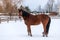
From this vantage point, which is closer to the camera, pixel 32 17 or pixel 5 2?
pixel 32 17

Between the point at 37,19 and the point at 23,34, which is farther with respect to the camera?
the point at 23,34

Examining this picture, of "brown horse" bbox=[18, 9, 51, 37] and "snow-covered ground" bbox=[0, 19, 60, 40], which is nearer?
"snow-covered ground" bbox=[0, 19, 60, 40]

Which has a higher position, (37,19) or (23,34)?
(37,19)

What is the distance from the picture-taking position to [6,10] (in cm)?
1338

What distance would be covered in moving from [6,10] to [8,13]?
1.08ft

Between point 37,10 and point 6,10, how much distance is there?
2683 millimetres

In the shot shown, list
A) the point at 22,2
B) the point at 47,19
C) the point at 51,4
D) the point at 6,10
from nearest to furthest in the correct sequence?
the point at 47,19, the point at 6,10, the point at 22,2, the point at 51,4

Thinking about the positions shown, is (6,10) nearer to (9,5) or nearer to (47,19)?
(9,5)

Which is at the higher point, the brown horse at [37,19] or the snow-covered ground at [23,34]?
the brown horse at [37,19]

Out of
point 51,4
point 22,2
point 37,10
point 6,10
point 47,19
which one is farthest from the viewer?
point 51,4

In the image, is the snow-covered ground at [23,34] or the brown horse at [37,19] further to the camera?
the brown horse at [37,19]

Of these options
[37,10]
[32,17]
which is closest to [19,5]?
[37,10]

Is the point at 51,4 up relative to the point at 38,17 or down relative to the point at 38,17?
down

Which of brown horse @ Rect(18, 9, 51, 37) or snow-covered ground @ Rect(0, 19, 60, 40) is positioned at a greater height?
brown horse @ Rect(18, 9, 51, 37)
